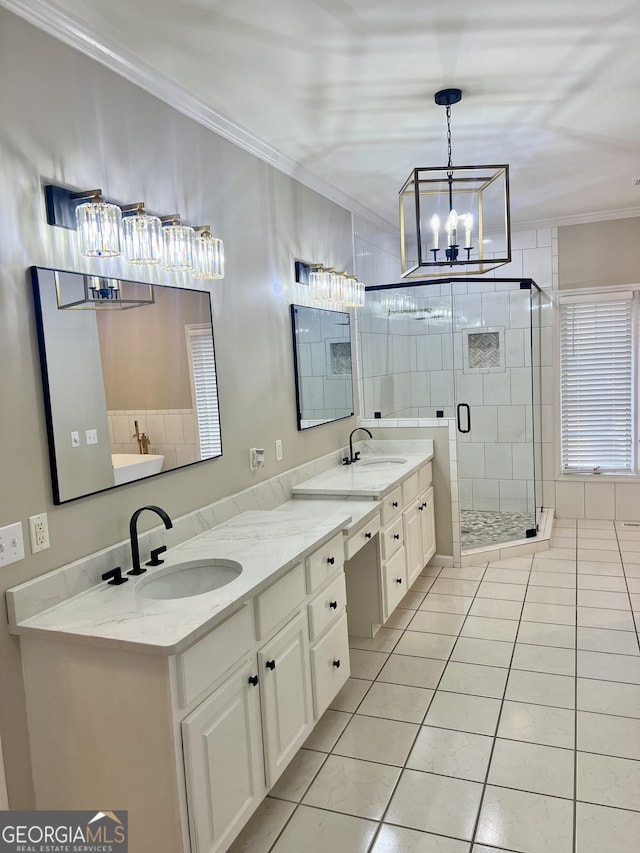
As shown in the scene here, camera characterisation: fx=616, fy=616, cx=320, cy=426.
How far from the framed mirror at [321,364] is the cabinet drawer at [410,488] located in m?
0.63

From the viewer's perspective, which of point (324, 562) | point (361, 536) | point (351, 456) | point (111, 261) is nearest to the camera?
point (111, 261)

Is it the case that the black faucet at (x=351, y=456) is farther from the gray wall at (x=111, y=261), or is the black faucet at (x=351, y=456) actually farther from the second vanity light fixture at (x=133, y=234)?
the second vanity light fixture at (x=133, y=234)

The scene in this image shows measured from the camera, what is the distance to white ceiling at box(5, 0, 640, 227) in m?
2.04

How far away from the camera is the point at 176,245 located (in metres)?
2.29

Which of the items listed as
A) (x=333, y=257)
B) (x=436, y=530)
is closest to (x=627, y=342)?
(x=436, y=530)

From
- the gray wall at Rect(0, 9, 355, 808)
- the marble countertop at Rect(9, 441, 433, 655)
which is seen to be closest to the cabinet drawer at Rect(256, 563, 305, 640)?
the marble countertop at Rect(9, 441, 433, 655)

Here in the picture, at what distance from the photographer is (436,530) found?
4531 mm

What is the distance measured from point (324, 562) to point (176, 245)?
1369 millimetres

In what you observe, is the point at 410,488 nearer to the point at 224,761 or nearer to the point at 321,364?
the point at 321,364

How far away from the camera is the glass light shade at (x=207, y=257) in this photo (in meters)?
2.39

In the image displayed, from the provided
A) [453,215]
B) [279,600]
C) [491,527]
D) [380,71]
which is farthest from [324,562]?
[491,527]

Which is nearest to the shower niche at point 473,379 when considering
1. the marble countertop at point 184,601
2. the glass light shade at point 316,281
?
the glass light shade at point 316,281

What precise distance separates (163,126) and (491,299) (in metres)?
3.34

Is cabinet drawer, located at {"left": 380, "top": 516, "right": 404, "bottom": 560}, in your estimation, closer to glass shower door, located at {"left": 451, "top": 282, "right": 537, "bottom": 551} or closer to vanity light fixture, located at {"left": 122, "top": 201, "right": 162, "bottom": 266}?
glass shower door, located at {"left": 451, "top": 282, "right": 537, "bottom": 551}
